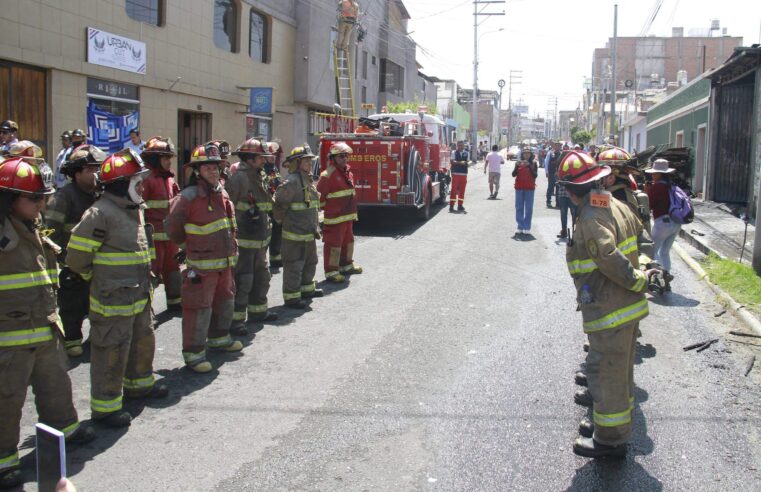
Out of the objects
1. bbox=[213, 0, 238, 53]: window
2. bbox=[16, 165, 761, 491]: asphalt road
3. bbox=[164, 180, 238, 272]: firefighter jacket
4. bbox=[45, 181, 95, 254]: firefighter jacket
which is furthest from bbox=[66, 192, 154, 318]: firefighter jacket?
bbox=[213, 0, 238, 53]: window

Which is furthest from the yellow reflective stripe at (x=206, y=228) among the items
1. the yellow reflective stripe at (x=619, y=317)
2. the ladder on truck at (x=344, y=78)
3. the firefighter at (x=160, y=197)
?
the ladder on truck at (x=344, y=78)

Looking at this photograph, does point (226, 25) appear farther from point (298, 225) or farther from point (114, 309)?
point (114, 309)

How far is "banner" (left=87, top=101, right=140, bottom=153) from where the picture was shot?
14070 millimetres

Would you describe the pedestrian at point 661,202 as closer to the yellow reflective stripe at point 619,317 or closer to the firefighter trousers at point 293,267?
the firefighter trousers at point 293,267

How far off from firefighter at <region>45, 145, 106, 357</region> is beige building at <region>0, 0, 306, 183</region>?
7077 millimetres

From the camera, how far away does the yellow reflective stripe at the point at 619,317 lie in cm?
414

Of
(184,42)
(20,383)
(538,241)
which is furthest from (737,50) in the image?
(20,383)

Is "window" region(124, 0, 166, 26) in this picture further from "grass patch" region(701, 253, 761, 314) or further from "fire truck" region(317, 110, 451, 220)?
"grass patch" region(701, 253, 761, 314)

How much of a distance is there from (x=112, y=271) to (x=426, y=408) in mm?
2374

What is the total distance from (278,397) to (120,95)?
11.8 m

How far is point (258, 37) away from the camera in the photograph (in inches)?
874

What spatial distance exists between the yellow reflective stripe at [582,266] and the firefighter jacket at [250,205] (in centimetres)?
376

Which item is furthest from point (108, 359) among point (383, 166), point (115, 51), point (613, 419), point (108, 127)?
point (115, 51)

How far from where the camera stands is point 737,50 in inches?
661
